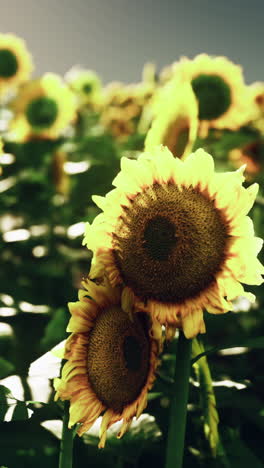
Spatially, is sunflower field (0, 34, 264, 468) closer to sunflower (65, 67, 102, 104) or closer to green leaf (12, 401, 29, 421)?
green leaf (12, 401, 29, 421)

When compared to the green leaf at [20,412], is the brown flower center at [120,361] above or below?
above

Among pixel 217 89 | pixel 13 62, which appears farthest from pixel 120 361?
pixel 13 62

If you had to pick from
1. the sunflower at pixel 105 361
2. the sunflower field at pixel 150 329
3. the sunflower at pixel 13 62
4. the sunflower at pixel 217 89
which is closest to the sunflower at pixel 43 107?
the sunflower at pixel 13 62

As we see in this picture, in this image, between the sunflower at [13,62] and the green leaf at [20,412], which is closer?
the green leaf at [20,412]

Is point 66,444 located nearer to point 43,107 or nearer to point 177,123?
point 177,123

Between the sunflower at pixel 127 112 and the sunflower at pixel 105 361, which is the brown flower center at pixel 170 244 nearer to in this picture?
the sunflower at pixel 105 361

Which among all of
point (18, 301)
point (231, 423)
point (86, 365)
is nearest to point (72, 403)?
point (86, 365)

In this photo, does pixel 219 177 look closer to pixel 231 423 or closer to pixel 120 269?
pixel 120 269
